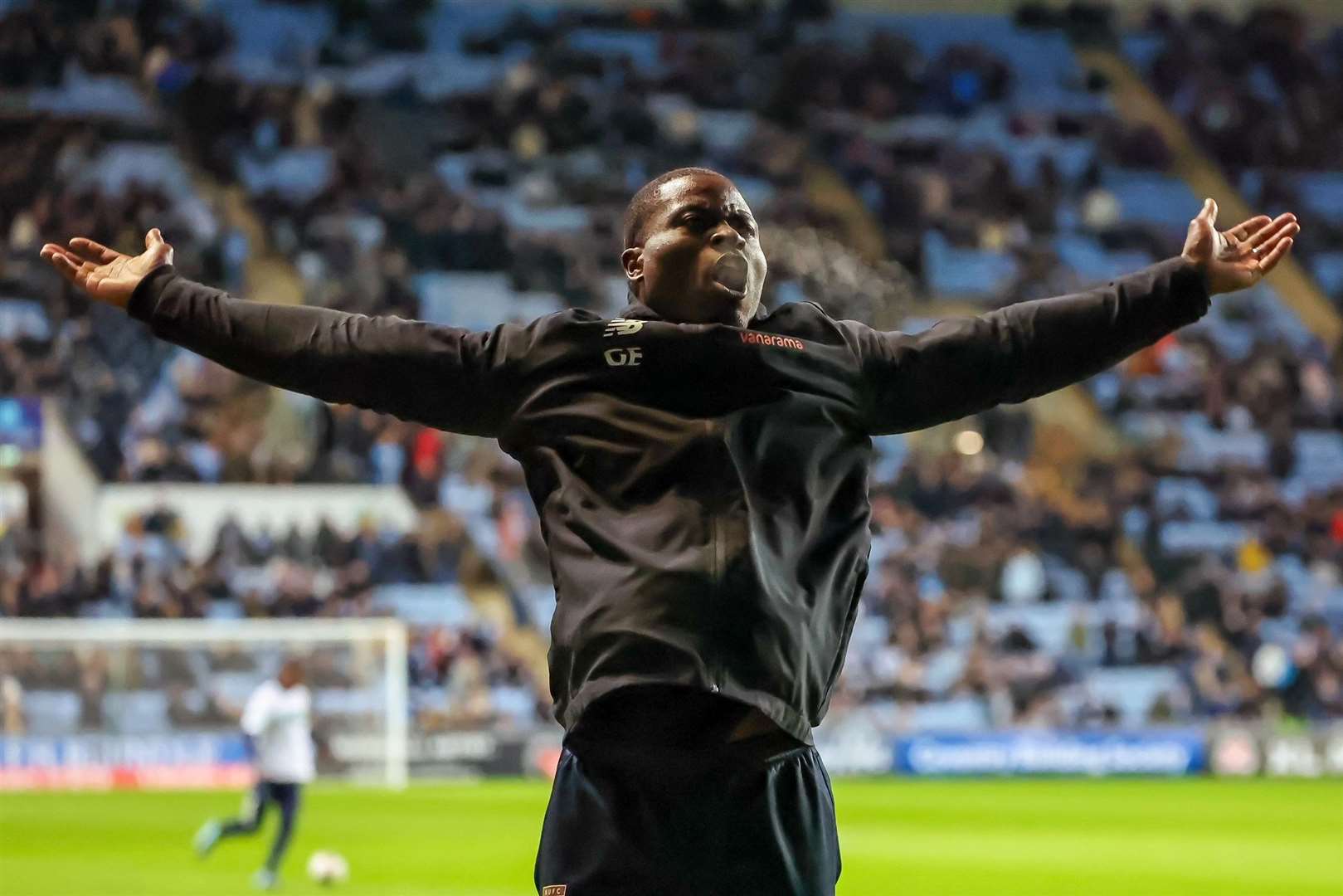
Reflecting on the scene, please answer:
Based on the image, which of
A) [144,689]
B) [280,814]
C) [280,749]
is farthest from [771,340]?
[144,689]

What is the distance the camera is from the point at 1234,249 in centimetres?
388

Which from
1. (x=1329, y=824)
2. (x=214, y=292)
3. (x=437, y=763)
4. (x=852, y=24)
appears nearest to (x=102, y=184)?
(x=437, y=763)

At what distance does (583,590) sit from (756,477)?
361mm

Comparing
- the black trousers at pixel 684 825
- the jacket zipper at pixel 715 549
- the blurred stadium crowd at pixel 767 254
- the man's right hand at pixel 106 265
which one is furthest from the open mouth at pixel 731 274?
the blurred stadium crowd at pixel 767 254

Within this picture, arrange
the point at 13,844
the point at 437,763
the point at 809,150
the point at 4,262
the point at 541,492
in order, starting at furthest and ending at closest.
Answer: the point at 809,150 < the point at 4,262 < the point at 437,763 < the point at 13,844 < the point at 541,492

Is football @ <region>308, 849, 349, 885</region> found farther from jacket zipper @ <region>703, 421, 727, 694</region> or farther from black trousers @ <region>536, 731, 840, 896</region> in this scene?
jacket zipper @ <region>703, 421, 727, 694</region>

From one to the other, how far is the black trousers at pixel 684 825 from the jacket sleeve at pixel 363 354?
2.13 ft

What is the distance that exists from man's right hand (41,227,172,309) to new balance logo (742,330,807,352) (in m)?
1.13

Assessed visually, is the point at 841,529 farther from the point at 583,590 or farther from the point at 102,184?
the point at 102,184

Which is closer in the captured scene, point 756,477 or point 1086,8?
point 756,477

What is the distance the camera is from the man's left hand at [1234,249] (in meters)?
3.79

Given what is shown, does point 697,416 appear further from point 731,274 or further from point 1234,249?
point 1234,249

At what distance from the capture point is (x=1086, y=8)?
1572 inches

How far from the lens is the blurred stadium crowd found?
29.0 metres
